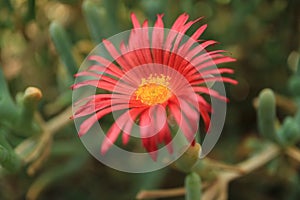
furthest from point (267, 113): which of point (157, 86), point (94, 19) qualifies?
point (94, 19)

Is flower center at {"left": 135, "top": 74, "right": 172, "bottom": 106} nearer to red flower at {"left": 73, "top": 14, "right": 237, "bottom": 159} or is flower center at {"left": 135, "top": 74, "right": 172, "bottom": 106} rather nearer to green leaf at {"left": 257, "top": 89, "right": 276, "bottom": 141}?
red flower at {"left": 73, "top": 14, "right": 237, "bottom": 159}

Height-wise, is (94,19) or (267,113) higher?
(94,19)

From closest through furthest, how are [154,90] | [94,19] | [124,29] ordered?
[154,90]
[94,19]
[124,29]

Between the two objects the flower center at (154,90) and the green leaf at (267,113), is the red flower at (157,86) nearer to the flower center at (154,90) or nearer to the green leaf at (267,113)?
the flower center at (154,90)

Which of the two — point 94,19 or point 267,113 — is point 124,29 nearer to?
point 94,19

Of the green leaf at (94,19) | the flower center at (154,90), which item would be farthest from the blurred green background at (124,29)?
the flower center at (154,90)

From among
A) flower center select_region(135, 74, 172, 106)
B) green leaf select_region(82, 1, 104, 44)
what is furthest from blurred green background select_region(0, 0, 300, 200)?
flower center select_region(135, 74, 172, 106)

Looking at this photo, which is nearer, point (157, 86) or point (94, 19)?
point (157, 86)
